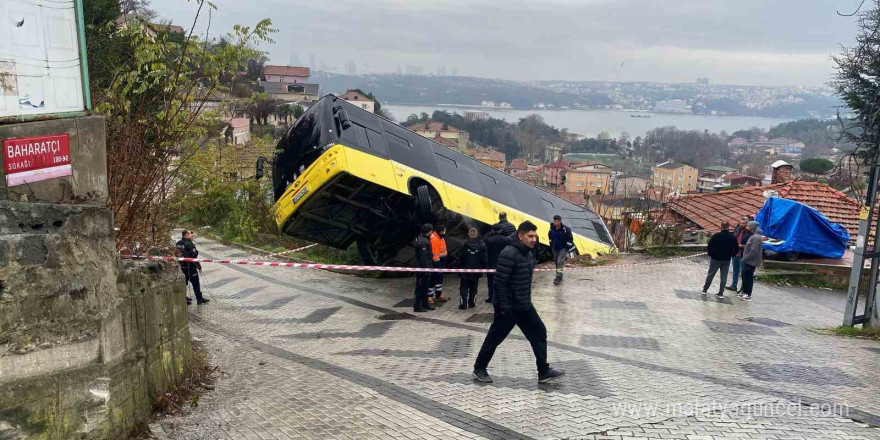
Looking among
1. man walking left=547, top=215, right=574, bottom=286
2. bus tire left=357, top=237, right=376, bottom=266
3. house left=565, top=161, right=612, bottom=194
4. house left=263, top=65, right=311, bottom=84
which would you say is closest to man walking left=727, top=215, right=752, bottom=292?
man walking left=547, top=215, right=574, bottom=286

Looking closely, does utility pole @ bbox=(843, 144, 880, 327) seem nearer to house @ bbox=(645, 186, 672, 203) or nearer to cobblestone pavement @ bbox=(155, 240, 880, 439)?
cobblestone pavement @ bbox=(155, 240, 880, 439)

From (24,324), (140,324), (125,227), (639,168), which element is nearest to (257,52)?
(125,227)

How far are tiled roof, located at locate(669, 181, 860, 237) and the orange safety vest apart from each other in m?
12.5

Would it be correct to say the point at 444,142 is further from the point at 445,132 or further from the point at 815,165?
the point at 445,132

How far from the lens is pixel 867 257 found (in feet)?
29.9

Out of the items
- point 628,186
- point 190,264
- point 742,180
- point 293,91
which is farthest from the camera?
point 293,91

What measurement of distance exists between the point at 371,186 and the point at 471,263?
223 centimetres

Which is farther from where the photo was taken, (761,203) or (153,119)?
(761,203)

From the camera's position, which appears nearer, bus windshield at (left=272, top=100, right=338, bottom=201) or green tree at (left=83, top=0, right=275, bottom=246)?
green tree at (left=83, top=0, right=275, bottom=246)

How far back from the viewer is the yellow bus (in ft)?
A: 35.1

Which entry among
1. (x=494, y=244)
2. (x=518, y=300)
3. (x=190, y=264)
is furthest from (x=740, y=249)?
(x=190, y=264)

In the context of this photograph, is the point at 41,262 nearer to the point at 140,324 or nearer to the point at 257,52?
the point at 140,324

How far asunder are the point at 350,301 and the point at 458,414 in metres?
6.00

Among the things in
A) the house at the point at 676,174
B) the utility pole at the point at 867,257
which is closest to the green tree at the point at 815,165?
the house at the point at 676,174
